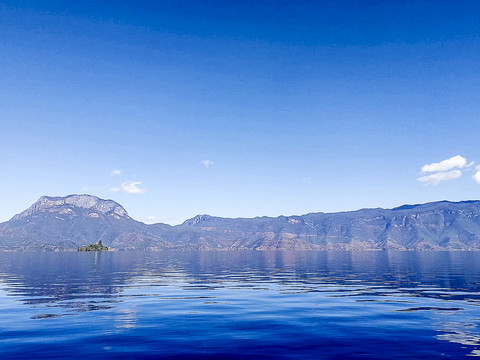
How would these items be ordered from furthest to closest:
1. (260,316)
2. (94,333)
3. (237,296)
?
(237,296) → (260,316) → (94,333)

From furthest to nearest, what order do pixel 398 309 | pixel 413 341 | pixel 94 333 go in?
pixel 398 309 → pixel 94 333 → pixel 413 341

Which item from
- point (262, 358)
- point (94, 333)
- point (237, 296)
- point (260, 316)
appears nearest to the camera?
point (262, 358)

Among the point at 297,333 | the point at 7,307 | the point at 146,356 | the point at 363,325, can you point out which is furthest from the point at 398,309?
the point at 7,307

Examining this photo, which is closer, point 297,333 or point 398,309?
point 297,333

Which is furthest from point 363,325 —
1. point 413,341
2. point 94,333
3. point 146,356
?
point 94,333

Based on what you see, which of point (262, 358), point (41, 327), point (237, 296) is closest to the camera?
point (262, 358)

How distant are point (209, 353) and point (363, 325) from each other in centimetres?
1305

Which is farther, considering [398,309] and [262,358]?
[398,309]

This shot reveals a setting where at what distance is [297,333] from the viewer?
24000 mm

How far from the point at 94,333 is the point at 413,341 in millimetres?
20382

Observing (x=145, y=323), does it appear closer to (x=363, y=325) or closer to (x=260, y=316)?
(x=260, y=316)

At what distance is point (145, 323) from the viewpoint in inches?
1056

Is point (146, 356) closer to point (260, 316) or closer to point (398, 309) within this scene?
point (260, 316)

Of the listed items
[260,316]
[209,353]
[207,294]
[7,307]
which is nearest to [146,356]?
[209,353]
